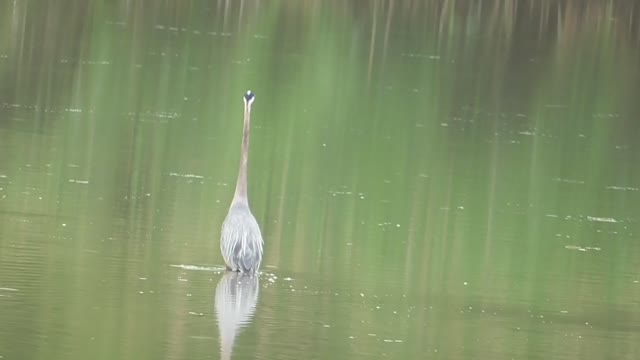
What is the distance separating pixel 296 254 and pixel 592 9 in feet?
128

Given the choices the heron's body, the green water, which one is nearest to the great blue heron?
the heron's body

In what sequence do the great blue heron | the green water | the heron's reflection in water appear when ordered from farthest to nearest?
the great blue heron < the green water < the heron's reflection in water

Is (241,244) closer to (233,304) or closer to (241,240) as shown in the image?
(241,240)

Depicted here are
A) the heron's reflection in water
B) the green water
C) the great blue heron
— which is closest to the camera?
the heron's reflection in water

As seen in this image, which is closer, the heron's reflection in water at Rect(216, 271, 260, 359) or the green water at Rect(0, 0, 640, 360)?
the heron's reflection in water at Rect(216, 271, 260, 359)

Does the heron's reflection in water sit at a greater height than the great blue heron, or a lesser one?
lesser

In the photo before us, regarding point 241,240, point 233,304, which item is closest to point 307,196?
point 241,240

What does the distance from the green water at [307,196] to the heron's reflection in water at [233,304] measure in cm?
3

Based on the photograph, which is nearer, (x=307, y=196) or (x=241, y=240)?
(x=241, y=240)

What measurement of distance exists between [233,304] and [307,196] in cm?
587

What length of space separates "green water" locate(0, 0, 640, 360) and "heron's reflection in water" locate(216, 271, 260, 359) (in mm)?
30

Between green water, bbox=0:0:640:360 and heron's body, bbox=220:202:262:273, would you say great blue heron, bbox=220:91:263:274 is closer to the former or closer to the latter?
heron's body, bbox=220:202:262:273

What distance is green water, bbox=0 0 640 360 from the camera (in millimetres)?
12625

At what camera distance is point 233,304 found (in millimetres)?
13148
